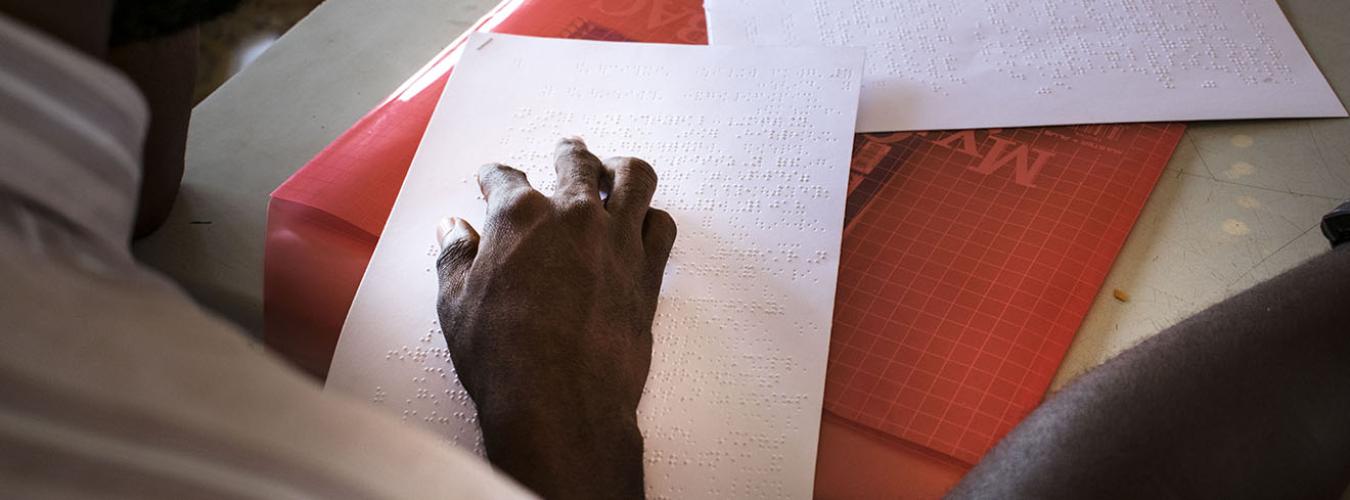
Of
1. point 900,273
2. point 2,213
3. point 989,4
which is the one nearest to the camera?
point 2,213

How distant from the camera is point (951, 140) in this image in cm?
89

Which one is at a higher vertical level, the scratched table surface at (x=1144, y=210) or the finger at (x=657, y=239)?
the finger at (x=657, y=239)

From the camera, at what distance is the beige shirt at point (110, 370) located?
0.78 feet

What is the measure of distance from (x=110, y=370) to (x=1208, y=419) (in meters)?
0.59

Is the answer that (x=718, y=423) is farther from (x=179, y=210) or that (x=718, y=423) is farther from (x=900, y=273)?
(x=179, y=210)

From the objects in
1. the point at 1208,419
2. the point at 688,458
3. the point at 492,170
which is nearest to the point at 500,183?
the point at 492,170

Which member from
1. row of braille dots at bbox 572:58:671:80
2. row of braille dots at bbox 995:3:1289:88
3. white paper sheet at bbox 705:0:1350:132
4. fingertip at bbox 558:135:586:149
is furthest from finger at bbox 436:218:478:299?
row of braille dots at bbox 995:3:1289:88

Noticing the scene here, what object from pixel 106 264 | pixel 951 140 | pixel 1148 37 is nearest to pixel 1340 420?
pixel 951 140

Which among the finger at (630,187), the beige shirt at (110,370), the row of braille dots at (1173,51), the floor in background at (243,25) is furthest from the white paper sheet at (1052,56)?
the beige shirt at (110,370)

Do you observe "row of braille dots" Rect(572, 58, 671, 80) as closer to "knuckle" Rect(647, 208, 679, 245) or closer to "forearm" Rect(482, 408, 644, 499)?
"knuckle" Rect(647, 208, 679, 245)

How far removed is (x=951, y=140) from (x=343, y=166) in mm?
495

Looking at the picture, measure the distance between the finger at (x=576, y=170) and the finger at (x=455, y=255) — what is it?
68 millimetres

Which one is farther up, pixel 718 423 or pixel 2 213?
pixel 2 213

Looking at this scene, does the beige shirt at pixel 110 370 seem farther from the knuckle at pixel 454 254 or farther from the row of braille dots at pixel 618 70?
the row of braille dots at pixel 618 70
